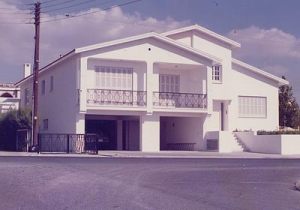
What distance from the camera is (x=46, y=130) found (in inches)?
1758

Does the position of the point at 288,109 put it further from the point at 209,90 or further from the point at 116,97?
the point at 116,97

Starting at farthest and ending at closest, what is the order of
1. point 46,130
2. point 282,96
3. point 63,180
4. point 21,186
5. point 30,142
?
point 282,96, point 46,130, point 30,142, point 63,180, point 21,186

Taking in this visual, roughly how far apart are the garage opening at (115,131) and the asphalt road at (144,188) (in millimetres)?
20031

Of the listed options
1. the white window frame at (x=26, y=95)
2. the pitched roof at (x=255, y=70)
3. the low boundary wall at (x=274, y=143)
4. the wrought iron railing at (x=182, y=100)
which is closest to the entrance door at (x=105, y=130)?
the wrought iron railing at (x=182, y=100)

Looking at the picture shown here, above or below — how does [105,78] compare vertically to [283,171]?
above

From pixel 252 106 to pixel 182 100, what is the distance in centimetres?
682

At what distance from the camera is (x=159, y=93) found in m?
39.7

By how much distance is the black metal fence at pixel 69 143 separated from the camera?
3572cm

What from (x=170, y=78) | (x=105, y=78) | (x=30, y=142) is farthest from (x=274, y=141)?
(x=30, y=142)

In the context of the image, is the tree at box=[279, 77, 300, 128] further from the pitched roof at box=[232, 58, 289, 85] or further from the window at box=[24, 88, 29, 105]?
the window at box=[24, 88, 29, 105]

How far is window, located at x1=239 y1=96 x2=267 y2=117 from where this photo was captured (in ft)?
145

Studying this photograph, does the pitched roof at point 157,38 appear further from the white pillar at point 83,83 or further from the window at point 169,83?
the window at point 169,83

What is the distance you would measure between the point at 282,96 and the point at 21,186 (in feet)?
135

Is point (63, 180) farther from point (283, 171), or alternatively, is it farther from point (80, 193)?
point (283, 171)
